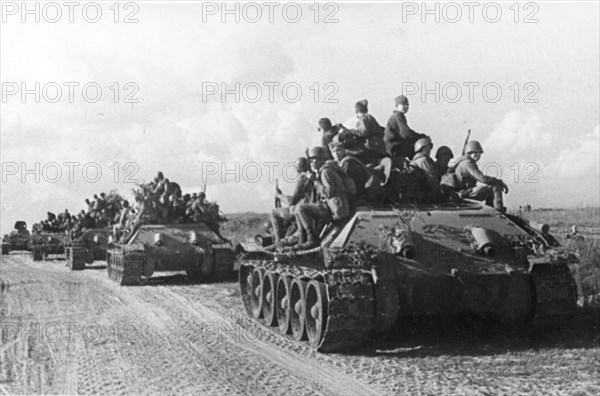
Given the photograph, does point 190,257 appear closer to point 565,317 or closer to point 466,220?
point 466,220

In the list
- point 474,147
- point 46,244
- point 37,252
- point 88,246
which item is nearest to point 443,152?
point 474,147

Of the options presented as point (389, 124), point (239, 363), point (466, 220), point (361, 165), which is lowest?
point (239, 363)

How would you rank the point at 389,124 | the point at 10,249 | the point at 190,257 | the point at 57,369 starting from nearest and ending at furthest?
the point at 57,369
the point at 389,124
the point at 190,257
the point at 10,249

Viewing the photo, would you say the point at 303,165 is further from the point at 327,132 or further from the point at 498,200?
the point at 498,200

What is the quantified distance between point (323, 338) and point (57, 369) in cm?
318

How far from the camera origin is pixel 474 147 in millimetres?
11578

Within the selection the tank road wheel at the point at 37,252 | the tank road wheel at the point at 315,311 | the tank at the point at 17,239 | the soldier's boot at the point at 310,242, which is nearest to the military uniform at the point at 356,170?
the soldier's boot at the point at 310,242

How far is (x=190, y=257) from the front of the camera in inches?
792

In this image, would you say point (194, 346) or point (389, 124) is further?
point (389, 124)

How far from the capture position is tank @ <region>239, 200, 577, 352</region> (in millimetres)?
9070

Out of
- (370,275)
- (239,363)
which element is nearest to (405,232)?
(370,275)

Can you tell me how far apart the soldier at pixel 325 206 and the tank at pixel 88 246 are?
17.1 metres

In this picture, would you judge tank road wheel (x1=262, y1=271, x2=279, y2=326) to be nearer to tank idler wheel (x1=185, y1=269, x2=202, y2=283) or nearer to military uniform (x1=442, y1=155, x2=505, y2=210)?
military uniform (x1=442, y1=155, x2=505, y2=210)

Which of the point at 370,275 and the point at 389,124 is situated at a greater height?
the point at 389,124
